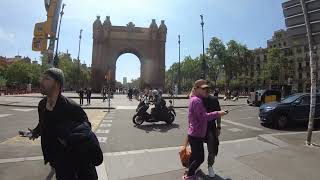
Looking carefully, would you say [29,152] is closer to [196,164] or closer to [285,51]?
[196,164]

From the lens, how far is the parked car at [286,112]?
17078 millimetres

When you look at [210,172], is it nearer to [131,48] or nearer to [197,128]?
[197,128]

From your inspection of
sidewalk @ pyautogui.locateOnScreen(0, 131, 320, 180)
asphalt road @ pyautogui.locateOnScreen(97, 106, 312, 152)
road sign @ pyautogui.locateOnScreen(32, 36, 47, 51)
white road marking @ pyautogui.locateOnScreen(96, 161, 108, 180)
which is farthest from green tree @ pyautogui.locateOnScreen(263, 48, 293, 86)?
white road marking @ pyautogui.locateOnScreen(96, 161, 108, 180)

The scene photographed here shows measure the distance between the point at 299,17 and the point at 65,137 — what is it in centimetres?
962

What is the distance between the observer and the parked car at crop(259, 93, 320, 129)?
17.1m

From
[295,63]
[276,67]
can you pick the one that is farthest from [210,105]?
[295,63]

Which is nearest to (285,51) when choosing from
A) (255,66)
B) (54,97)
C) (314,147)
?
(255,66)

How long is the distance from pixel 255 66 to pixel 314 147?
120174 millimetres

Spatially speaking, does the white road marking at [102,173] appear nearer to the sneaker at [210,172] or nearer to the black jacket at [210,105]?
the sneaker at [210,172]

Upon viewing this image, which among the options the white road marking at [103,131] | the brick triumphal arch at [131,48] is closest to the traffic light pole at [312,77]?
the white road marking at [103,131]

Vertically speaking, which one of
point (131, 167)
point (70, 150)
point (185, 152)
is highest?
point (70, 150)

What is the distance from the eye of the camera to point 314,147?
10.4 m

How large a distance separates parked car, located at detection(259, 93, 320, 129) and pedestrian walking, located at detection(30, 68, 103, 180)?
47.4ft

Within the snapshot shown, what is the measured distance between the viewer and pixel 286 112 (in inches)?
679
